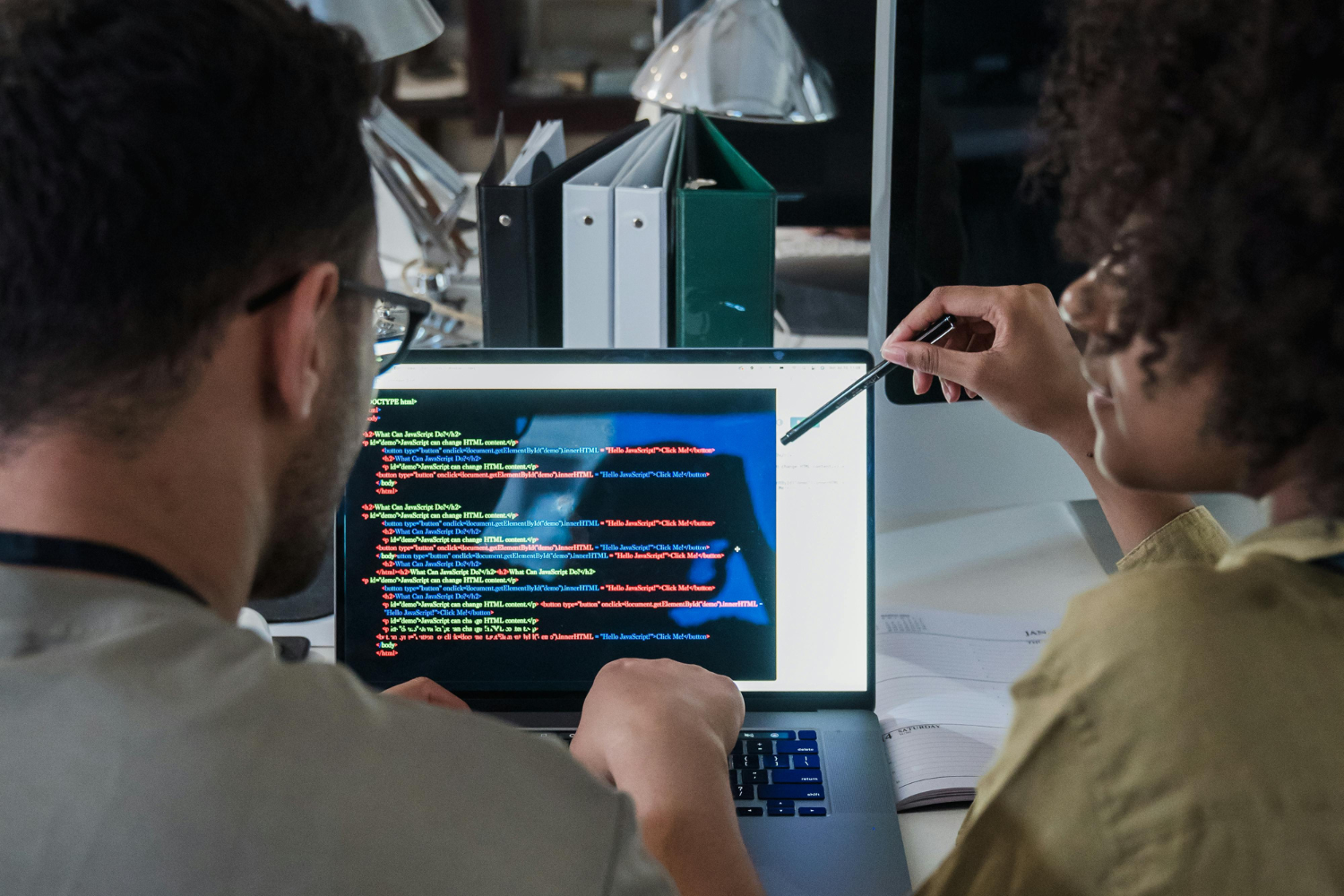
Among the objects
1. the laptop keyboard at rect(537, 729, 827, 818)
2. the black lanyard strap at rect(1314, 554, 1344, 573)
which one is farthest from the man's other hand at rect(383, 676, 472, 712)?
the black lanyard strap at rect(1314, 554, 1344, 573)

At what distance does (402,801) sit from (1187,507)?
604 millimetres

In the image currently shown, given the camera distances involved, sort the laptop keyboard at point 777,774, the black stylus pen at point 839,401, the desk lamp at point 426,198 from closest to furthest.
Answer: the laptop keyboard at point 777,774 → the black stylus pen at point 839,401 → the desk lamp at point 426,198

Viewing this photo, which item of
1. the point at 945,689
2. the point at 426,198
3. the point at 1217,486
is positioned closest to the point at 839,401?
the point at 945,689

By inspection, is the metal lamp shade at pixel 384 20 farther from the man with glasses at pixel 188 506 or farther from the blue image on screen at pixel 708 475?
the man with glasses at pixel 188 506

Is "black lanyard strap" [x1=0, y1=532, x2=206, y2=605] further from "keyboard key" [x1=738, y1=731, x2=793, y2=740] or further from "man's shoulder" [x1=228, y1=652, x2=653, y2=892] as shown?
"keyboard key" [x1=738, y1=731, x2=793, y2=740]

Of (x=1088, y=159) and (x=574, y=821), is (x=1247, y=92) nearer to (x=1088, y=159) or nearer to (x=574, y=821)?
(x=1088, y=159)

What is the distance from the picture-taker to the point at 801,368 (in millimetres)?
843

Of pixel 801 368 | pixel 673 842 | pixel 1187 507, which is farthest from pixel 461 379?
pixel 1187 507

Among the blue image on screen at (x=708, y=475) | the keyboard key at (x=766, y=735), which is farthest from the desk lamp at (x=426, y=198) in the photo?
the keyboard key at (x=766, y=735)

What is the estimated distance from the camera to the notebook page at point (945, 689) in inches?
30.2

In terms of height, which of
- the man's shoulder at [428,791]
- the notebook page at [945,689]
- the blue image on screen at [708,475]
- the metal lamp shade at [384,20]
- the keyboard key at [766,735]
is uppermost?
the metal lamp shade at [384,20]

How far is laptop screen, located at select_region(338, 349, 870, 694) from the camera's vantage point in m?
0.84

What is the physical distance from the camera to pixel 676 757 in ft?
1.99

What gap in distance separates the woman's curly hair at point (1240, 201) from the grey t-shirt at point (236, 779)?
1.01 ft
